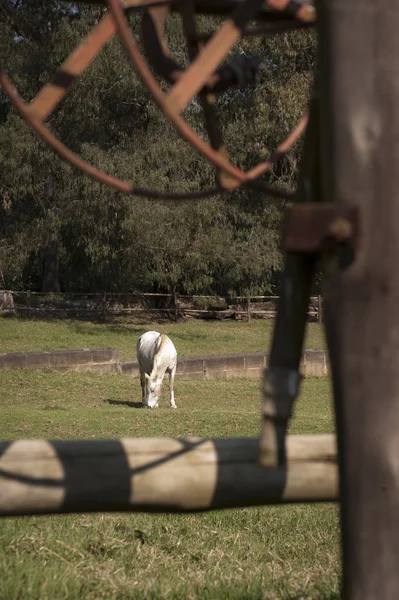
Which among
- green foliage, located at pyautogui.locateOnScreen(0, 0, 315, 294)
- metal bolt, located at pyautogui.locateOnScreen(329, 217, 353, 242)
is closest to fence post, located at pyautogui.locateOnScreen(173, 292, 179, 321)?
green foliage, located at pyautogui.locateOnScreen(0, 0, 315, 294)

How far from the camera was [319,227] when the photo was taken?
2.38m

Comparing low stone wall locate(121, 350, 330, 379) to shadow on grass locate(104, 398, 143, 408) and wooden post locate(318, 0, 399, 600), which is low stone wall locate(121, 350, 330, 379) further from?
wooden post locate(318, 0, 399, 600)

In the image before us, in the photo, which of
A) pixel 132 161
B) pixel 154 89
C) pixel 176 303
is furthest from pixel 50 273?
pixel 154 89

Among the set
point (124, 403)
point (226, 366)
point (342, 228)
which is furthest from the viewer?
point (226, 366)

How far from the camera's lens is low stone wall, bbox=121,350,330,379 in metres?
19.4

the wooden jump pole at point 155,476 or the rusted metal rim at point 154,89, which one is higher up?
the rusted metal rim at point 154,89

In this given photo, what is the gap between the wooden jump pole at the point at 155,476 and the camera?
9.15 feet

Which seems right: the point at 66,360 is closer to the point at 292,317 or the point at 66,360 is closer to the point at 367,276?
the point at 292,317

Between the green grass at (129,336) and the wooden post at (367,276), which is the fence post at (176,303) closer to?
the green grass at (129,336)

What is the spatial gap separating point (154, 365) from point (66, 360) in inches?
106

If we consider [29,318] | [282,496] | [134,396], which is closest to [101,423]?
[134,396]

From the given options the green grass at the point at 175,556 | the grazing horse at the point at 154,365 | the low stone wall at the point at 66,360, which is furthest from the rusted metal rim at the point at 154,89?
the low stone wall at the point at 66,360

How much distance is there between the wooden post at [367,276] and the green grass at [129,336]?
20.8 m

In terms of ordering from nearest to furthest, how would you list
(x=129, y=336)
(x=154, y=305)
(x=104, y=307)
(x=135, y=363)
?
(x=135, y=363)
(x=129, y=336)
(x=104, y=307)
(x=154, y=305)
